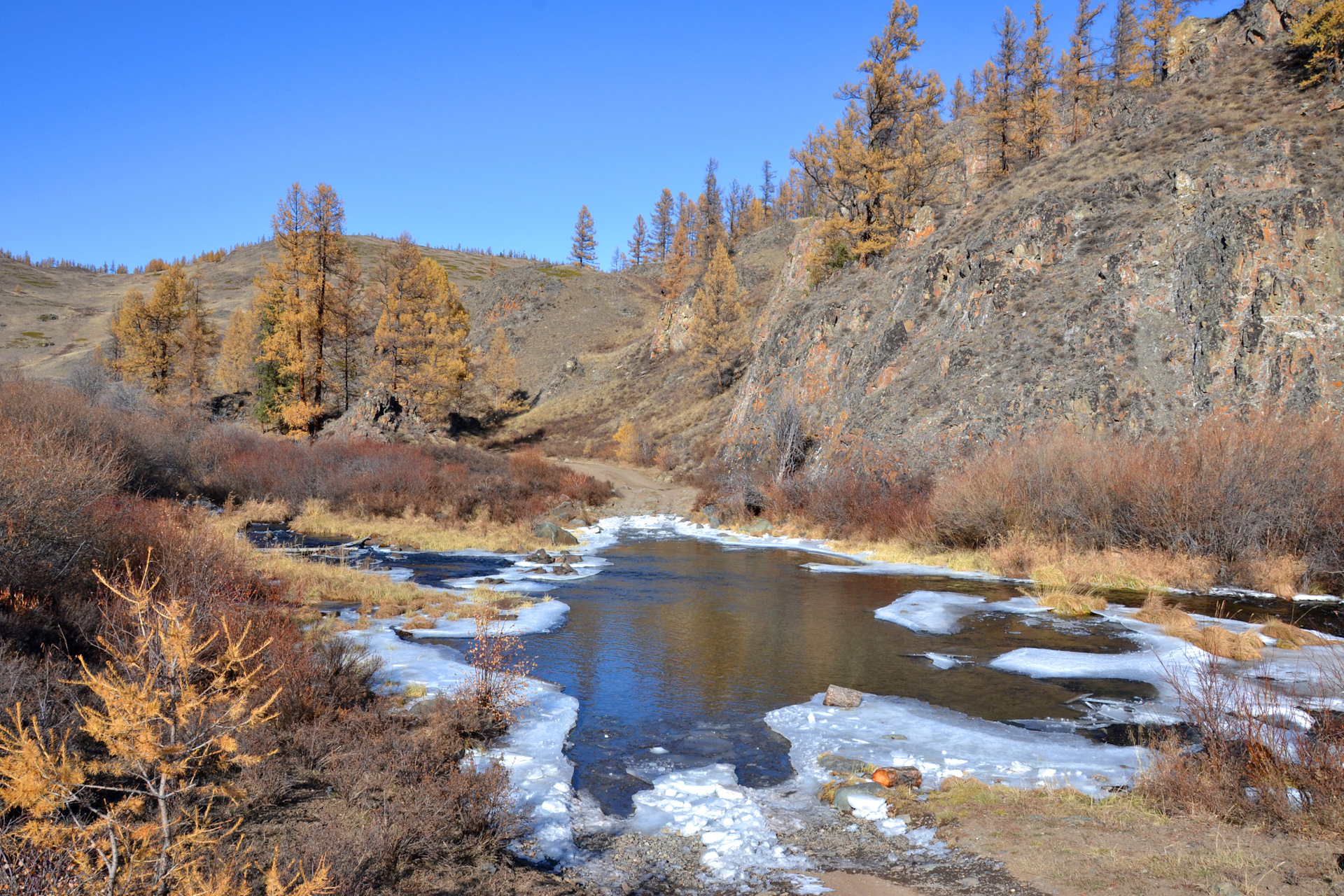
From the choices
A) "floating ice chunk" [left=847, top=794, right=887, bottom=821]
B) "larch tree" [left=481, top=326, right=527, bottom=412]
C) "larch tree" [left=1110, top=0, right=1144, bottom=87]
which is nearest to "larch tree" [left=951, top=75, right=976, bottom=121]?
"larch tree" [left=1110, top=0, right=1144, bottom=87]

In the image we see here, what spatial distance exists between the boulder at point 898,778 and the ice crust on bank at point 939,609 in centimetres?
668

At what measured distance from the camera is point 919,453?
85.4 feet

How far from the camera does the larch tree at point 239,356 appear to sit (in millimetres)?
58125

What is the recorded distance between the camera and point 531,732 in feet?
27.0

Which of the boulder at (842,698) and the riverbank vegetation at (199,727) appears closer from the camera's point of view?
the riverbank vegetation at (199,727)

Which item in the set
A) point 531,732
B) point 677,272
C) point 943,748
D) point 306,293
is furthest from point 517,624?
point 677,272

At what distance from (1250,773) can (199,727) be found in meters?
7.52

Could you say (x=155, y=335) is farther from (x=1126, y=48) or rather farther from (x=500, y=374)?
(x=1126, y=48)

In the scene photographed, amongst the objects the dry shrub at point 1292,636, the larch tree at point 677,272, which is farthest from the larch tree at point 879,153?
the larch tree at point 677,272

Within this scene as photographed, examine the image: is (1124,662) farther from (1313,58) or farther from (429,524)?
(1313,58)

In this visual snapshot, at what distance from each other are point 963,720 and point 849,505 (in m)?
17.2

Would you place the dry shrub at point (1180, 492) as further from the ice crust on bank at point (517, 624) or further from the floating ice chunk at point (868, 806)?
the floating ice chunk at point (868, 806)

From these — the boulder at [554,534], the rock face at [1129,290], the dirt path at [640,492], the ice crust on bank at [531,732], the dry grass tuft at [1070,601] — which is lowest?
the ice crust on bank at [531,732]

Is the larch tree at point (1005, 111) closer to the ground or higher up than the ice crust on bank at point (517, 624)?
higher up
